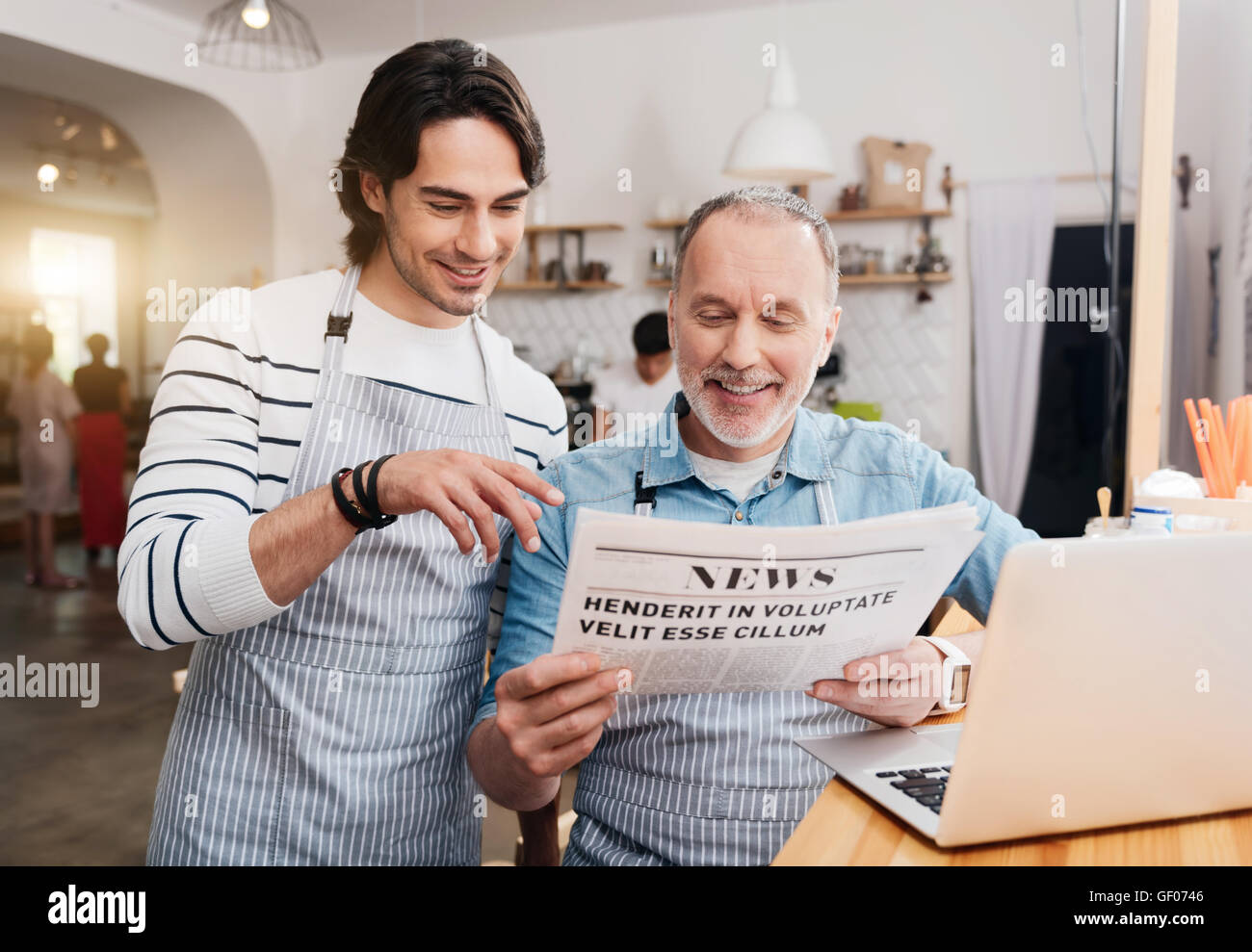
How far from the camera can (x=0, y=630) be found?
560 centimetres

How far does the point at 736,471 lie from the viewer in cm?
156

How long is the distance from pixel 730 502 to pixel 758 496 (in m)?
0.04

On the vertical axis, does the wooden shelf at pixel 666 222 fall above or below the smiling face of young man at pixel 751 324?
above

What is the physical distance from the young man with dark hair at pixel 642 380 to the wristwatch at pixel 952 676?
3313 mm

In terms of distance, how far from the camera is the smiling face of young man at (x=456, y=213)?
1.44 meters

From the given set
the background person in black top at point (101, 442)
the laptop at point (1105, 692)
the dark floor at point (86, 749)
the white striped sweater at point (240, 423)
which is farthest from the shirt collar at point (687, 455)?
the background person in black top at point (101, 442)

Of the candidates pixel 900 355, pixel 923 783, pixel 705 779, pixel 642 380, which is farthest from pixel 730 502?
pixel 900 355

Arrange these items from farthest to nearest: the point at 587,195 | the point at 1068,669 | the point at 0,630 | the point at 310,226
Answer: the point at 310,226, the point at 587,195, the point at 0,630, the point at 1068,669

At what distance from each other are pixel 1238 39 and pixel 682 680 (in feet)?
16.2

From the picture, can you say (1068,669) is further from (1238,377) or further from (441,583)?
(1238,377)

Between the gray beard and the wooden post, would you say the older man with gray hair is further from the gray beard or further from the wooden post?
the wooden post

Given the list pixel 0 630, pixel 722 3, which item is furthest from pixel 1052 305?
pixel 0 630

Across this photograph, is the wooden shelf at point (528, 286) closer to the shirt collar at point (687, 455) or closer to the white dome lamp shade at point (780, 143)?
the white dome lamp shade at point (780, 143)

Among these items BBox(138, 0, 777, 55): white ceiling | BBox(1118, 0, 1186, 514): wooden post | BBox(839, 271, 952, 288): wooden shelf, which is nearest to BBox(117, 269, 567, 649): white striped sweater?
BBox(1118, 0, 1186, 514): wooden post
